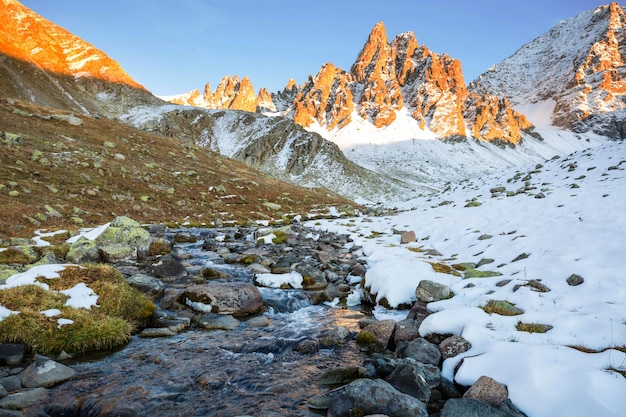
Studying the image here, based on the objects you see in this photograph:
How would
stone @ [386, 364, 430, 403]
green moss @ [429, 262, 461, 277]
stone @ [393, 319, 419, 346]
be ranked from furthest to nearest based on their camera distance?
green moss @ [429, 262, 461, 277]
stone @ [393, 319, 419, 346]
stone @ [386, 364, 430, 403]

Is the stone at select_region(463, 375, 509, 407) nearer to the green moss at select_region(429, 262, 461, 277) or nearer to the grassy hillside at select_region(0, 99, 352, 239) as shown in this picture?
the green moss at select_region(429, 262, 461, 277)

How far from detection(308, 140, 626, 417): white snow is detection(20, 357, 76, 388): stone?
7786 millimetres

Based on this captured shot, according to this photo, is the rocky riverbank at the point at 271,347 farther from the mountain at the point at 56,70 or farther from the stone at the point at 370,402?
the mountain at the point at 56,70

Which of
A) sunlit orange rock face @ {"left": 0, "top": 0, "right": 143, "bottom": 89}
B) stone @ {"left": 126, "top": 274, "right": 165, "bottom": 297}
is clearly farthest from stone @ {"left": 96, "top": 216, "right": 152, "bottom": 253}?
sunlit orange rock face @ {"left": 0, "top": 0, "right": 143, "bottom": 89}

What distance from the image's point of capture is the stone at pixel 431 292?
10.7 metres

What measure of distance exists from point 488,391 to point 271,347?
203 inches

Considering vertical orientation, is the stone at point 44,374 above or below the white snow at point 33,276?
below

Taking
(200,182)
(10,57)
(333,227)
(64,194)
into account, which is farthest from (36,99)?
(333,227)

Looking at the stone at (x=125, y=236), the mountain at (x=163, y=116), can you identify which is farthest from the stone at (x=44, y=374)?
the mountain at (x=163, y=116)

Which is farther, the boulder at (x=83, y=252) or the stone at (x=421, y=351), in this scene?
the boulder at (x=83, y=252)

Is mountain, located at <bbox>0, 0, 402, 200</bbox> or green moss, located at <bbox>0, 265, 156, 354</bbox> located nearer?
green moss, located at <bbox>0, 265, 156, 354</bbox>

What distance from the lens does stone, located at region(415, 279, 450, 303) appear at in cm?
1070

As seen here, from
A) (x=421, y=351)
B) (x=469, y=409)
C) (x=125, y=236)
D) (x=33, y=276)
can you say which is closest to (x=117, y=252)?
(x=125, y=236)

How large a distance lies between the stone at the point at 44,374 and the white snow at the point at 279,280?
7.73 metres
